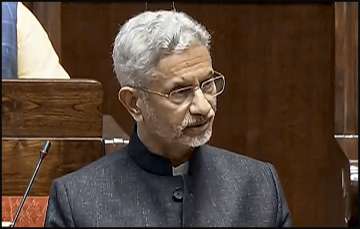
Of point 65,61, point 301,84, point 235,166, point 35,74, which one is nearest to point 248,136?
point 301,84

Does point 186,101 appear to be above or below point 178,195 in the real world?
above

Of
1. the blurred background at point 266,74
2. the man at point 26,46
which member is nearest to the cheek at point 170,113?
the man at point 26,46

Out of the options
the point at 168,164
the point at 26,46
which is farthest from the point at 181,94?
the point at 26,46

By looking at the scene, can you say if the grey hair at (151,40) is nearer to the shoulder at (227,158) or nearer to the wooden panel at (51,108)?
the shoulder at (227,158)

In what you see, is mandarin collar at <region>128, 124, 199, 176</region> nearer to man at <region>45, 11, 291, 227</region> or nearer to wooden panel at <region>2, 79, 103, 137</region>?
man at <region>45, 11, 291, 227</region>

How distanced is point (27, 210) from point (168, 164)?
475mm

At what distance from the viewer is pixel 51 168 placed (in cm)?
210

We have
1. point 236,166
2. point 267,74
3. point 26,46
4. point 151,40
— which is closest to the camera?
point 151,40

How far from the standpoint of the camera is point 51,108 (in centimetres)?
213

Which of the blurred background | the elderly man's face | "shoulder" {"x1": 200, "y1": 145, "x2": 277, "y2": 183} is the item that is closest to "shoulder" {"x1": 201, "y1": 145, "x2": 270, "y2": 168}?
"shoulder" {"x1": 200, "y1": 145, "x2": 277, "y2": 183}

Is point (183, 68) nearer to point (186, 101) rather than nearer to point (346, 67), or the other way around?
point (186, 101)

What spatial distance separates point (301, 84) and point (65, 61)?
0.87 meters

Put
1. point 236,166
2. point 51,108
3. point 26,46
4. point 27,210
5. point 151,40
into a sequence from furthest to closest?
1. point 26,46
2. point 51,108
3. point 27,210
4. point 236,166
5. point 151,40

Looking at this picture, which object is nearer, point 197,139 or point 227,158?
point 197,139
